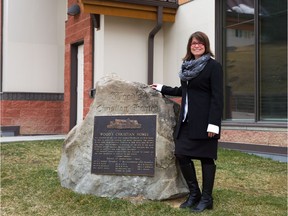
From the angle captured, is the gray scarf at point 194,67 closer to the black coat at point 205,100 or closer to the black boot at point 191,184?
the black coat at point 205,100

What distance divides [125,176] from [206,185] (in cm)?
97

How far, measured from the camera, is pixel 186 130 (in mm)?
4422

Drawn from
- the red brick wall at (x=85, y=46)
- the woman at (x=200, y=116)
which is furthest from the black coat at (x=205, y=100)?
the red brick wall at (x=85, y=46)

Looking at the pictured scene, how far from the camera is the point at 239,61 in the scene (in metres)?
9.28

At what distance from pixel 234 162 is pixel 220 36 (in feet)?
11.4

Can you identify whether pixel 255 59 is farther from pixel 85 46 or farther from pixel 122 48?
pixel 85 46

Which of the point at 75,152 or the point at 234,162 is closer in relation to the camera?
the point at 75,152

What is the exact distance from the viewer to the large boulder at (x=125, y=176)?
4707 millimetres

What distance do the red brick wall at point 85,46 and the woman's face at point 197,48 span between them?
280 inches

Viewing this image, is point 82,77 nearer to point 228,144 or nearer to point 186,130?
point 228,144

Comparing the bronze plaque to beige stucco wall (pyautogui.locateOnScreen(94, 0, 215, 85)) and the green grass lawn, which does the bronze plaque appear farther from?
beige stucco wall (pyautogui.locateOnScreen(94, 0, 215, 85))

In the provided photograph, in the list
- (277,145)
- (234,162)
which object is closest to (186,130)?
(234,162)

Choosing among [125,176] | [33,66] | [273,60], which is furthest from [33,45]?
[125,176]

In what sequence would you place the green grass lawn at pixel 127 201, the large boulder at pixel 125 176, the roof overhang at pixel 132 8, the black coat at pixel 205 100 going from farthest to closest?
the roof overhang at pixel 132 8 → the large boulder at pixel 125 176 → the green grass lawn at pixel 127 201 → the black coat at pixel 205 100
